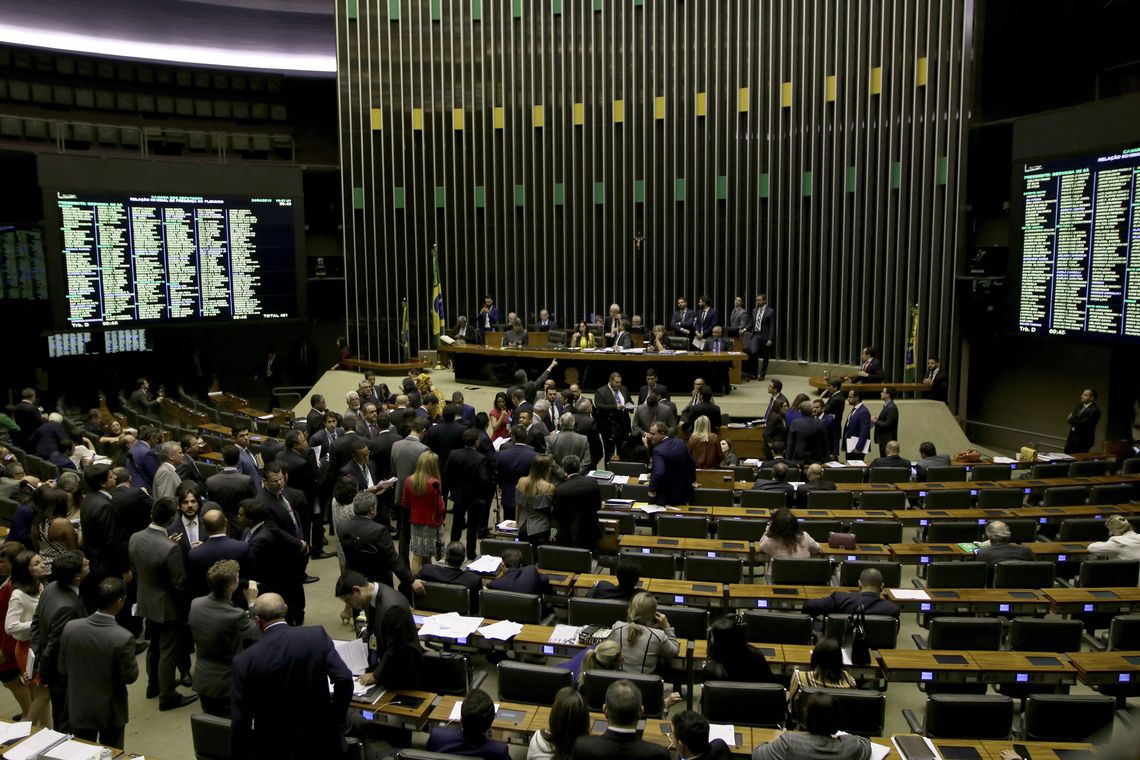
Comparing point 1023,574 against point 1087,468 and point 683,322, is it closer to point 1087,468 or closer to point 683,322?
point 1087,468

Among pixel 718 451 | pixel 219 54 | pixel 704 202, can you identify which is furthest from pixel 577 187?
pixel 718 451

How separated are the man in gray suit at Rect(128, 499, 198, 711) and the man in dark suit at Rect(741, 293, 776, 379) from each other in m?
11.3

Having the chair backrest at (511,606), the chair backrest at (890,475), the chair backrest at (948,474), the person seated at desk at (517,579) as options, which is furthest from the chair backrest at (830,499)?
the chair backrest at (511,606)

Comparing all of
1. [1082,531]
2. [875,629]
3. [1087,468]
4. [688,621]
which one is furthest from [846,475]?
[688,621]

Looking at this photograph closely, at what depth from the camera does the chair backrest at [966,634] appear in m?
5.38

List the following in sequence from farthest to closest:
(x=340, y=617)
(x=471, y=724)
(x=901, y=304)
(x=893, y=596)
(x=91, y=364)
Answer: (x=91, y=364) → (x=901, y=304) → (x=340, y=617) → (x=893, y=596) → (x=471, y=724)

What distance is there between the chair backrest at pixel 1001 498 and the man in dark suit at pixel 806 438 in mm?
1714

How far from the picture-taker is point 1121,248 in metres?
10.4

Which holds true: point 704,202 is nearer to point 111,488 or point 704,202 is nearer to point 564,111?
point 564,111

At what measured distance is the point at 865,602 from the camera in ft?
18.3

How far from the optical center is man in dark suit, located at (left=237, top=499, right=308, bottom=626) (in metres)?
5.70

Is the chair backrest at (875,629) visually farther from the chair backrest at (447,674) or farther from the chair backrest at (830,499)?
the chair backrest at (830,499)

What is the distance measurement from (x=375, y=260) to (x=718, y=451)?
1175 centimetres

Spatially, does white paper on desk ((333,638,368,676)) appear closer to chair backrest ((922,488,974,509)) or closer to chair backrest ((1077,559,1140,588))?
chair backrest ((1077,559,1140,588))
